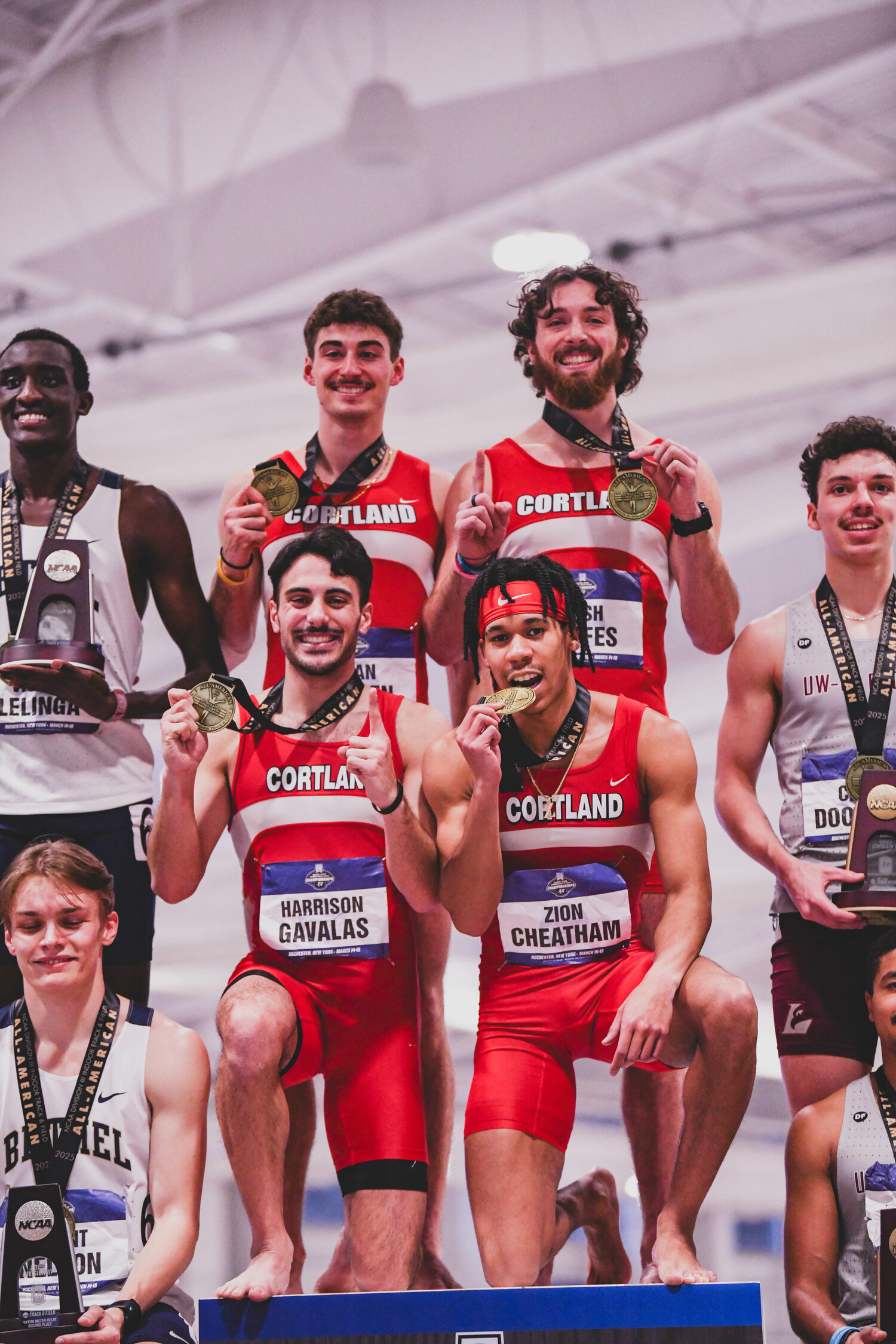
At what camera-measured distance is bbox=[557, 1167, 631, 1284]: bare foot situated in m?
4.00

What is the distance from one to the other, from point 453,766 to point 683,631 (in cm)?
210

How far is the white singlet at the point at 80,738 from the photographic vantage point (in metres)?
4.02

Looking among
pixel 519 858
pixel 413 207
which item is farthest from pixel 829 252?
pixel 519 858

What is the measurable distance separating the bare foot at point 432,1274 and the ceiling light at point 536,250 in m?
4.03

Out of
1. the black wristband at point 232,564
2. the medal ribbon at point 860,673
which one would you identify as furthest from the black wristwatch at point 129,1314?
the medal ribbon at point 860,673

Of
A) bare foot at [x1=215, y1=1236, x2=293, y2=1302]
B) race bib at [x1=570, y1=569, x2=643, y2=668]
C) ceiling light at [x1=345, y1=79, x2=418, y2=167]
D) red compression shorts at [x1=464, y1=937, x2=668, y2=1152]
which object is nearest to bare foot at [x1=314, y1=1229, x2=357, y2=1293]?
bare foot at [x1=215, y1=1236, x2=293, y2=1302]

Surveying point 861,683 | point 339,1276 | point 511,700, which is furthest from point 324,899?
point 861,683

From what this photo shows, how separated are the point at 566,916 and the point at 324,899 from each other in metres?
0.62

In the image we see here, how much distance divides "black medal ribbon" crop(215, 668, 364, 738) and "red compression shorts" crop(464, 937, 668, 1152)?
0.80 m

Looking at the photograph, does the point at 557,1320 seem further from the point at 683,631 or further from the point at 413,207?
the point at 413,207

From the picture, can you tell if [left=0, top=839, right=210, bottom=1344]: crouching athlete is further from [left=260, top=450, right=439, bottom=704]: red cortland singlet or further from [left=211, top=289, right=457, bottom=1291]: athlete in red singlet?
[left=260, top=450, right=439, bottom=704]: red cortland singlet

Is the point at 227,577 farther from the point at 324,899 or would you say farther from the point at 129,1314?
the point at 129,1314

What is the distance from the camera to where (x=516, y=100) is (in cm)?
649

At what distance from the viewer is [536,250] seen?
20.9 ft
